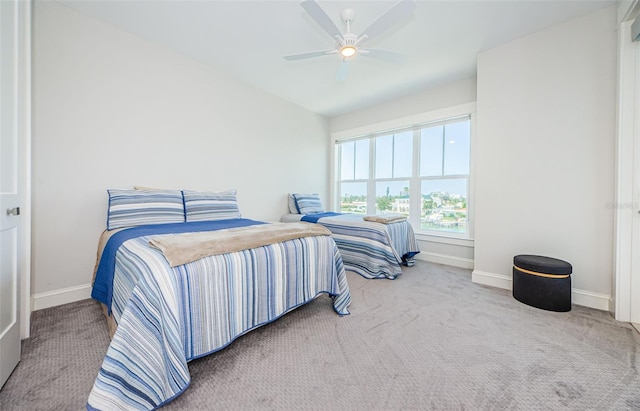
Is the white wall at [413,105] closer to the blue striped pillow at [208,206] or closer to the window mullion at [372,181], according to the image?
the window mullion at [372,181]

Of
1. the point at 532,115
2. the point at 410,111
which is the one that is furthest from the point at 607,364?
the point at 410,111

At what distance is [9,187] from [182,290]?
3.64ft

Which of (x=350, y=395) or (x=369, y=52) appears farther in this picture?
(x=369, y=52)

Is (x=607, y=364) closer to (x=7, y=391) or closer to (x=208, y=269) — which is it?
(x=208, y=269)

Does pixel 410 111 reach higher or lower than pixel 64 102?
higher

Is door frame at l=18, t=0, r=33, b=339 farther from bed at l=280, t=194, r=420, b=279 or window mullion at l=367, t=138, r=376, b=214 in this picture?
window mullion at l=367, t=138, r=376, b=214

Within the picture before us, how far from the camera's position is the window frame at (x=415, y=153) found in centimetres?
339

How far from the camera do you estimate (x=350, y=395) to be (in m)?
1.19

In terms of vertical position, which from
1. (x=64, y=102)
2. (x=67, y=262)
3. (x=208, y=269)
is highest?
(x=64, y=102)

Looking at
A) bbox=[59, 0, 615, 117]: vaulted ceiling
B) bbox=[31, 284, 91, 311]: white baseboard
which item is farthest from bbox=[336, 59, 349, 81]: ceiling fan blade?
bbox=[31, 284, 91, 311]: white baseboard

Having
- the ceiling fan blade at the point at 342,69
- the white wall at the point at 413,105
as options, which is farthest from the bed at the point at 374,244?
the white wall at the point at 413,105

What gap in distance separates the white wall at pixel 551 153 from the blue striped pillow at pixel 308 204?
2.47m

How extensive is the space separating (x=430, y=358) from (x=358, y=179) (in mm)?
3635

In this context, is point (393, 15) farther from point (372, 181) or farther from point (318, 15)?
point (372, 181)
